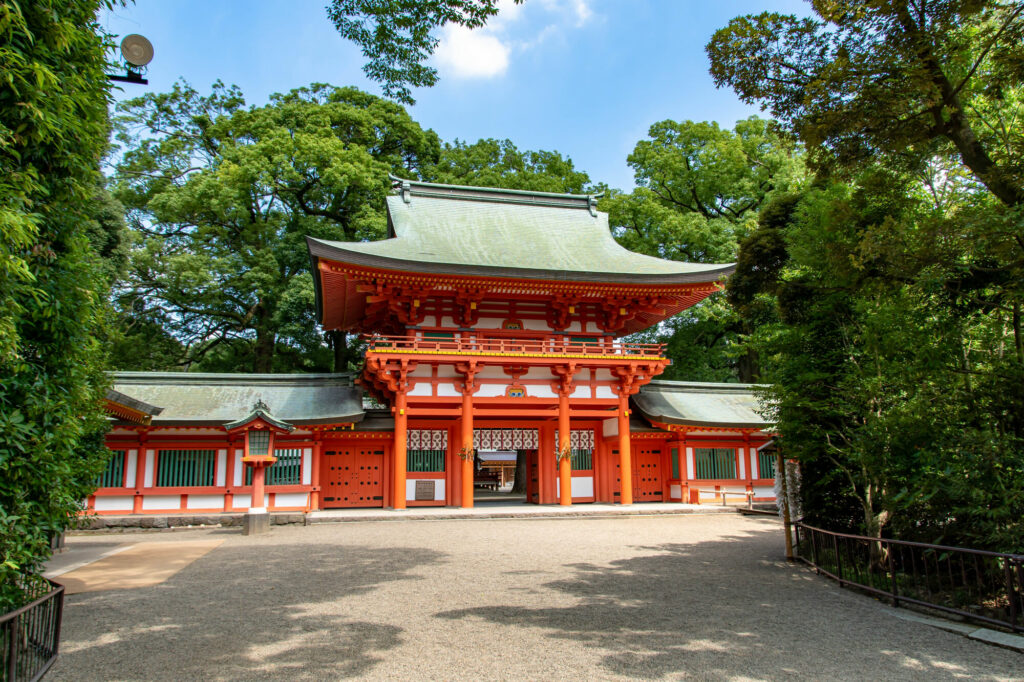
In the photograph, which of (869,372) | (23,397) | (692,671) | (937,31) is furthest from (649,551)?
(23,397)

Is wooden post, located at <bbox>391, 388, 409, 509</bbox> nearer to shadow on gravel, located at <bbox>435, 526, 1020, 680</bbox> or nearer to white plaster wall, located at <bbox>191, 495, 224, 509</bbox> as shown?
white plaster wall, located at <bbox>191, 495, 224, 509</bbox>

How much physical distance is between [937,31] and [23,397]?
8.26 meters

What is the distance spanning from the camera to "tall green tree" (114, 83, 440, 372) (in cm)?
2589

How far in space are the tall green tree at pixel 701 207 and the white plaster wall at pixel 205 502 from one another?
19585mm

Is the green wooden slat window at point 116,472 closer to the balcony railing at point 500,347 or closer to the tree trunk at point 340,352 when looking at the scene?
the balcony railing at point 500,347

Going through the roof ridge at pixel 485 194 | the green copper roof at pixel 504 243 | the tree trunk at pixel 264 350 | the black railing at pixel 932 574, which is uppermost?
the roof ridge at pixel 485 194

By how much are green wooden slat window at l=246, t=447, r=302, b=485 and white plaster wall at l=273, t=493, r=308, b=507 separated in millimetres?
321

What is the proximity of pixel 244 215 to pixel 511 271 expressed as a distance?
52.2 feet

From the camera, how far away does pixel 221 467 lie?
1661cm

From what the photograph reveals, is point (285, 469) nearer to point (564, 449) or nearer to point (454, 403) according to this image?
point (454, 403)

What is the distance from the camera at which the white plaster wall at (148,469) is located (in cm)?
1595

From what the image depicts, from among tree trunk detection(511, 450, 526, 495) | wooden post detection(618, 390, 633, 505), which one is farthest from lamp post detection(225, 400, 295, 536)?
tree trunk detection(511, 450, 526, 495)

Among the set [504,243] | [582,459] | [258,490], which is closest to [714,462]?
[582,459]

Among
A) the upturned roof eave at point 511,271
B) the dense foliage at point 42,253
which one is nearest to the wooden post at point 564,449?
the upturned roof eave at point 511,271
